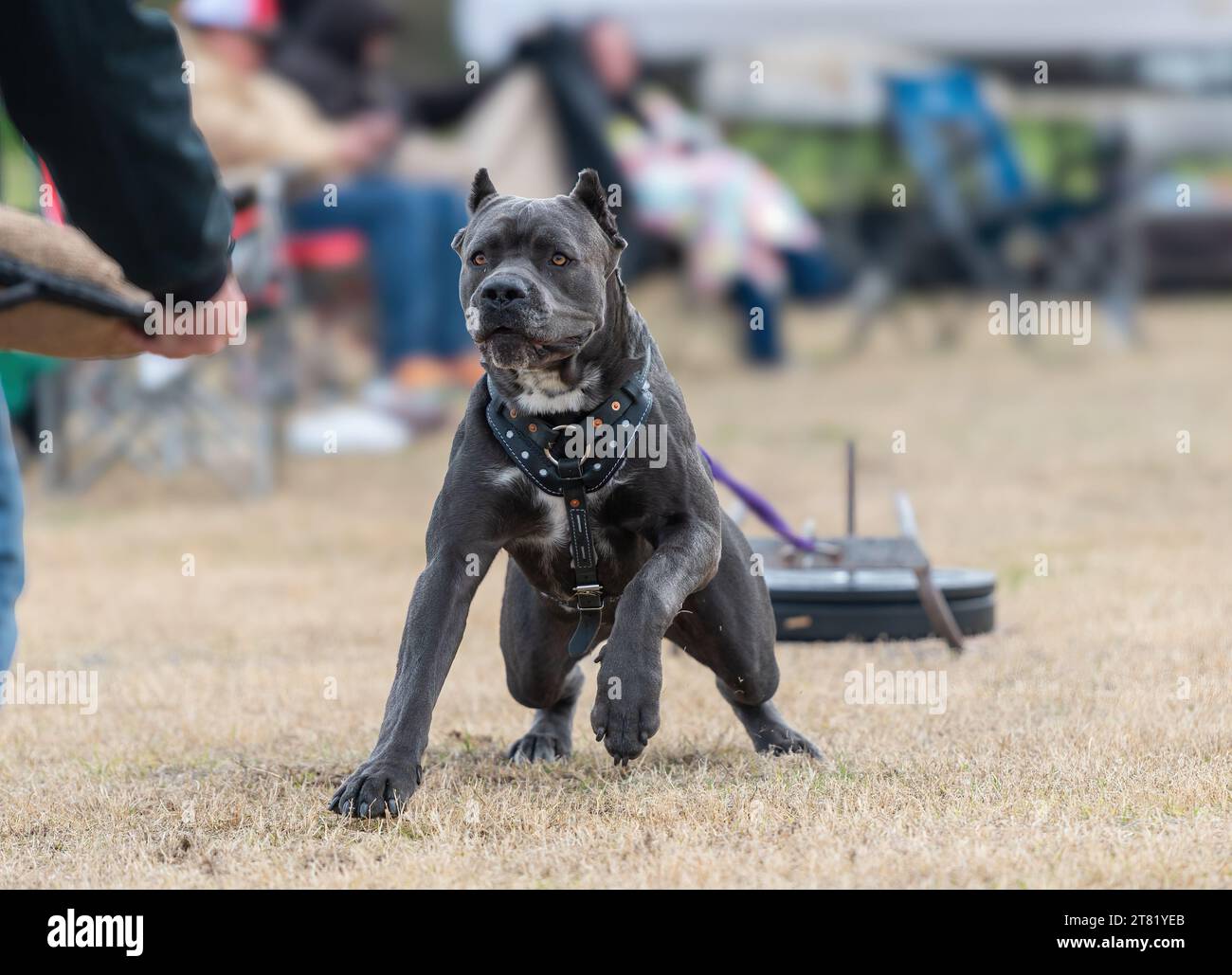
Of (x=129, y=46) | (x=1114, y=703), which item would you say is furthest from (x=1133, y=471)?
(x=129, y=46)

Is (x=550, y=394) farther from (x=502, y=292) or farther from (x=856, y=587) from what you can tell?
(x=856, y=587)

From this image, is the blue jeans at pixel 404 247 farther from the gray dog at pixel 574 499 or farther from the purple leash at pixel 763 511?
the gray dog at pixel 574 499

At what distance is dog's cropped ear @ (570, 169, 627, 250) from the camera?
133 inches

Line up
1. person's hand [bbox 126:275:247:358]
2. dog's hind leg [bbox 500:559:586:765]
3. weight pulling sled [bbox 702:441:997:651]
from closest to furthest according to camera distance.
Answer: person's hand [bbox 126:275:247:358], dog's hind leg [bbox 500:559:586:765], weight pulling sled [bbox 702:441:997:651]

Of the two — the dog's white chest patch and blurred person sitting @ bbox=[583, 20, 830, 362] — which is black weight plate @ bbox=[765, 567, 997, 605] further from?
blurred person sitting @ bbox=[583, 20, 830, 362]

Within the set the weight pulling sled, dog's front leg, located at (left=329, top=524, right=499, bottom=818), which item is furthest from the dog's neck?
the weight pulling sled

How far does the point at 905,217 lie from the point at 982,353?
1.84 meters

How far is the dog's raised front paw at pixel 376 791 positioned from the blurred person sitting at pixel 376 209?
20.7 feet

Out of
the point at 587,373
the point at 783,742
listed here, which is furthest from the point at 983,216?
the point at 587,373

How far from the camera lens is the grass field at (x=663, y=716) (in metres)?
2.79

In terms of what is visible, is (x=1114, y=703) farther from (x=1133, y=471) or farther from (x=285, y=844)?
(x=1133, y=471)

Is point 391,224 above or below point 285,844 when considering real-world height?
above

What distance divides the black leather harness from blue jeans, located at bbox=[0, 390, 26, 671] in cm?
93

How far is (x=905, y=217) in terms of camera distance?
13.7 m
